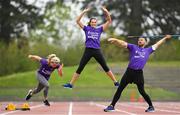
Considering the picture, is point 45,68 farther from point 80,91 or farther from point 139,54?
point 80,91

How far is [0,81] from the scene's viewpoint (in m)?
36.7

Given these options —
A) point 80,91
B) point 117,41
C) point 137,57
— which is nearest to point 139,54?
point 137,57

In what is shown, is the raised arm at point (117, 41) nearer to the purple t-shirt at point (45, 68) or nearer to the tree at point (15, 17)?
the purple t-shirt at point (45, 68)

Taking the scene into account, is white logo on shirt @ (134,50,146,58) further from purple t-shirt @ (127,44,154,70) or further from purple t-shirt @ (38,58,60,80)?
purple t-shirt @ (38,58,60,80)

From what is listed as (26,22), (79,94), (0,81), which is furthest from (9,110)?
(26,22)

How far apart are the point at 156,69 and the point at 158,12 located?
491 inches

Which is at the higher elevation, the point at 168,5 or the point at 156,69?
the point at 168,5

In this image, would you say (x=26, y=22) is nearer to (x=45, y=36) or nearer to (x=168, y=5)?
(x=168, y=5)

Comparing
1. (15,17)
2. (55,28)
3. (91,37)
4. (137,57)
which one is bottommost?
(55,28)

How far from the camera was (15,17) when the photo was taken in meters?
46.9

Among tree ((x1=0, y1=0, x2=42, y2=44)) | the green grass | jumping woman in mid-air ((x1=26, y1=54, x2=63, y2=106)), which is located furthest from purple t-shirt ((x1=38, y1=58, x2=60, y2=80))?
tree ((x1=0, y1=0, x2=42, y2=44))

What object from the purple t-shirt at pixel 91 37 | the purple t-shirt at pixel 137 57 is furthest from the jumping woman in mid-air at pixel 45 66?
the purple t-shirt at pixel 137 57

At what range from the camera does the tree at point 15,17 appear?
1847 inches

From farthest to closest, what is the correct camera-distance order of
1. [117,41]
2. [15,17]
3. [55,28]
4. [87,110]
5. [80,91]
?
1. [55,28]
2. [15,17]
3. [80,91]
4. [87,110]
5. [117,41]
